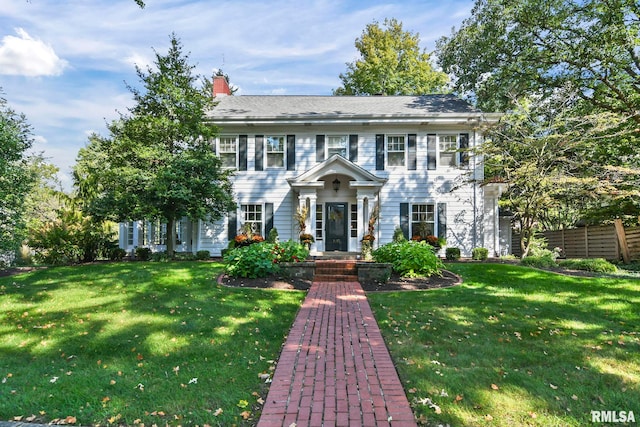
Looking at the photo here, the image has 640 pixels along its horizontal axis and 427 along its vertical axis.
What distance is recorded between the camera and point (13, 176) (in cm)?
837

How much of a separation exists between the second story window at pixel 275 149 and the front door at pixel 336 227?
289 centimetres

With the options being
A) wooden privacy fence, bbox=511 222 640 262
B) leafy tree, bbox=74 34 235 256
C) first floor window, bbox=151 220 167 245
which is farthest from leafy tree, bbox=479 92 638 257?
first floor window, bbox=151 220 167 245

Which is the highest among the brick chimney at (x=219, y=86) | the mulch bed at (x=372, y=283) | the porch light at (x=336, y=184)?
the brick chimney at (x=219, y=86)

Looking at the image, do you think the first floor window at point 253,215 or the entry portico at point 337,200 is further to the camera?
the first floor window at point 253,215

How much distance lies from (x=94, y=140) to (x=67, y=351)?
2463cm

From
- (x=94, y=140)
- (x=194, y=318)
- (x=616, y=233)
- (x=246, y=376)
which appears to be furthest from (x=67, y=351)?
(x=94, y=140)

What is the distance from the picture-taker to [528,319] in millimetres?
5332

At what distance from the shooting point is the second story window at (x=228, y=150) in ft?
46.8

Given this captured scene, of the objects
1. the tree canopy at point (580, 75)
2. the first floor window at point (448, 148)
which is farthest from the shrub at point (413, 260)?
the first floor window at point (448, 148)

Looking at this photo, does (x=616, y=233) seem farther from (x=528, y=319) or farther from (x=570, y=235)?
(x=528, y=319)

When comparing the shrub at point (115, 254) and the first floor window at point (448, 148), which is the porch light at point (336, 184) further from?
the shrub at point (115, 254)

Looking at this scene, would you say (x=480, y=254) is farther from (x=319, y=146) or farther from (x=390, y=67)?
(x=390, y=67)

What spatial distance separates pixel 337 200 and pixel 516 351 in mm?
10057

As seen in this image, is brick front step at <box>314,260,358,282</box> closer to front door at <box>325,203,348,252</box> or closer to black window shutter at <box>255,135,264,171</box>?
front door at <box>325,203,348,252</box>
